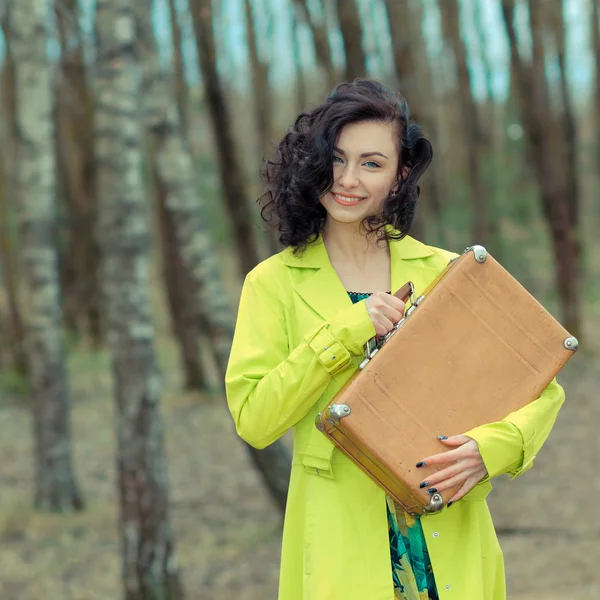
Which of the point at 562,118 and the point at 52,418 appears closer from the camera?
the point at 52,418

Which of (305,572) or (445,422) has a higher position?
(445,422)

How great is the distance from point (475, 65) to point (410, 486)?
2022cm

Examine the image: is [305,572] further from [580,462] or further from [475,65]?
[475,65]

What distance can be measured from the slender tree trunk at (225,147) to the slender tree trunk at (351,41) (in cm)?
110

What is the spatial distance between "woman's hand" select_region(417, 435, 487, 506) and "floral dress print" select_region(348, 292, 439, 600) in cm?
21

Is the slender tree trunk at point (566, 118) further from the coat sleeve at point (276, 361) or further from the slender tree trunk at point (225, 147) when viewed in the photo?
the coat sleeve at point (276, 361)

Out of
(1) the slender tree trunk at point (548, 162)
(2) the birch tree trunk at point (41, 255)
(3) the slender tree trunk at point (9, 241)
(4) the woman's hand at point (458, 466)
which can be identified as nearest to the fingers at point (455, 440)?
(4) the woman's hand at point (458, 466)

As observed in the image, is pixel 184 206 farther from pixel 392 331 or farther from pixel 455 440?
pixel 455 440

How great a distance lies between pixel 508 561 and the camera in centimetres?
551

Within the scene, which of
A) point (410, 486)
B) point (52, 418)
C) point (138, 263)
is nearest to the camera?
point (410, 486)

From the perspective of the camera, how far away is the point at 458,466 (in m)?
1.97

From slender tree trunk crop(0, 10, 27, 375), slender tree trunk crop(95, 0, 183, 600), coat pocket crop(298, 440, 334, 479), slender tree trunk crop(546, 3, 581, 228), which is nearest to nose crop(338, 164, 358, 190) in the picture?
coat pocket crop(298, 440, 334, 479)

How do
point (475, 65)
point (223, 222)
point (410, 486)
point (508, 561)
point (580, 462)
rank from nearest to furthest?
1. point (410, 486)
2. point (508, 561)
3. point (580, 462)
4. point (475, 65)
5. point (223, 222)

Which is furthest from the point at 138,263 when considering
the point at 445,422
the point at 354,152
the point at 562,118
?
the point at 562,118
